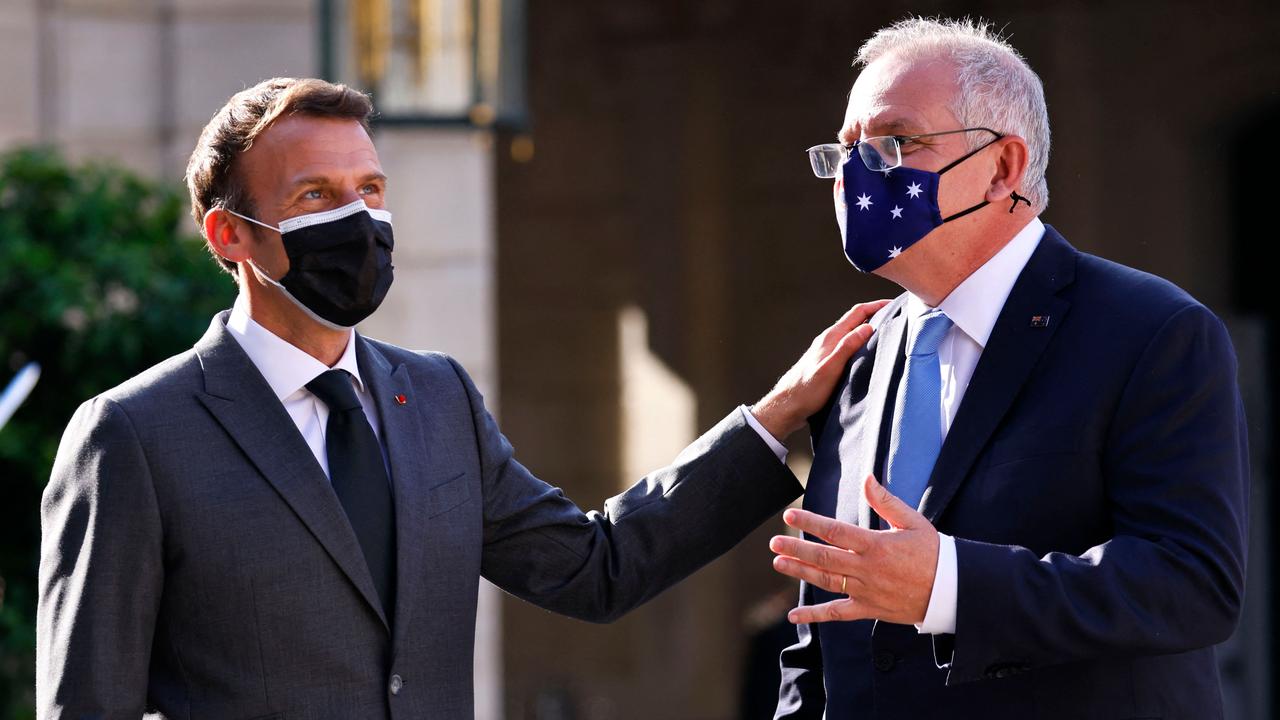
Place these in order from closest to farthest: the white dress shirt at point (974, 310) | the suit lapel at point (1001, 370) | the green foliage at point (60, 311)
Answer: the suit lapel at point (1001, 370) → the white dress shirt at point (974, 310) → the green foliage at point (60, 311)

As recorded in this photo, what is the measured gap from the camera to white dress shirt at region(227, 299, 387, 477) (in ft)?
9.14

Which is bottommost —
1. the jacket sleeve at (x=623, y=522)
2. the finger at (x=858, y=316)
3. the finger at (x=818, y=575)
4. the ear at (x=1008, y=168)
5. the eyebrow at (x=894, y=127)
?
the jacket sleeve at (x=623, y=522)

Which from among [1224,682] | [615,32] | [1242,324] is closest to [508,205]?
[615,32]

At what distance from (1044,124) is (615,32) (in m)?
6.47

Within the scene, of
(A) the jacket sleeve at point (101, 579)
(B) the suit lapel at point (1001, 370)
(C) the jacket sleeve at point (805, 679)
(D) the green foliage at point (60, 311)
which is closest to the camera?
(A) the jacket sleeve at point (101, 579)

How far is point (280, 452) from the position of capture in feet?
8.83

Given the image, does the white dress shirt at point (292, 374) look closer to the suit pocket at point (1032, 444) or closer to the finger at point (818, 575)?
the finger at point (818, 575)

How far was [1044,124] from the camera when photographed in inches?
115

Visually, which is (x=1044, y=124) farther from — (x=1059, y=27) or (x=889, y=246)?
(x=1059, y=27)

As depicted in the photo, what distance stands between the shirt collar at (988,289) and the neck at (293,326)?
114 cm

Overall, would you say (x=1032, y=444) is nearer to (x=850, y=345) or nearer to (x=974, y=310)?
(x=974, y=310)

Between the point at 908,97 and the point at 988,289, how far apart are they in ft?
1.25

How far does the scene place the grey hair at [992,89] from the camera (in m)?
2.82

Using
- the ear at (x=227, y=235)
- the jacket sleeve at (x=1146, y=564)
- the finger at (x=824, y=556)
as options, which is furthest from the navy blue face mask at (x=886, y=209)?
the ear at (x=227, y=235)
